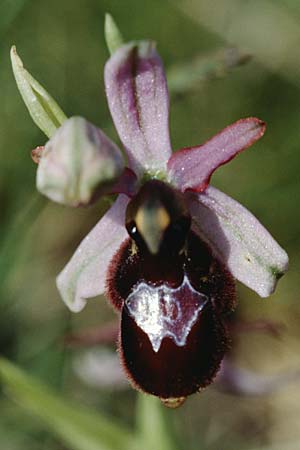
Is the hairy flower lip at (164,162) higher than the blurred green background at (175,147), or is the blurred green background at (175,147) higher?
the hairy flower lip at (164,162)

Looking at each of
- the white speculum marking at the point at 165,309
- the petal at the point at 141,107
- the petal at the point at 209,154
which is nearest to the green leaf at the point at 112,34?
the petal at the point at 141,107

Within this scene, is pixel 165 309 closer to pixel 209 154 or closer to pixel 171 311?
pixel 171 311

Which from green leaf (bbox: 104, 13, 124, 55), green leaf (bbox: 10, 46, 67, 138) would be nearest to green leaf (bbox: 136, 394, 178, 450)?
green leaf (bbox: 10, 46, 67, 138)

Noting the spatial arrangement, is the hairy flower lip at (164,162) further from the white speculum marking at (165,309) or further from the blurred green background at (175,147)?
the blurred green background at (175,147)

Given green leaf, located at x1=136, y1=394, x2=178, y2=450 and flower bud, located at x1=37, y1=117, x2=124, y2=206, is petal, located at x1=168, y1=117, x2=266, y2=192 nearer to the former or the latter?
flower bud, located at x1=37, y1=117, x2=124, y2=206

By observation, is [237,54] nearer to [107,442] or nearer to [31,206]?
[31,206]

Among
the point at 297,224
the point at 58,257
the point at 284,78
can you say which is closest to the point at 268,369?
the point at 297,224
